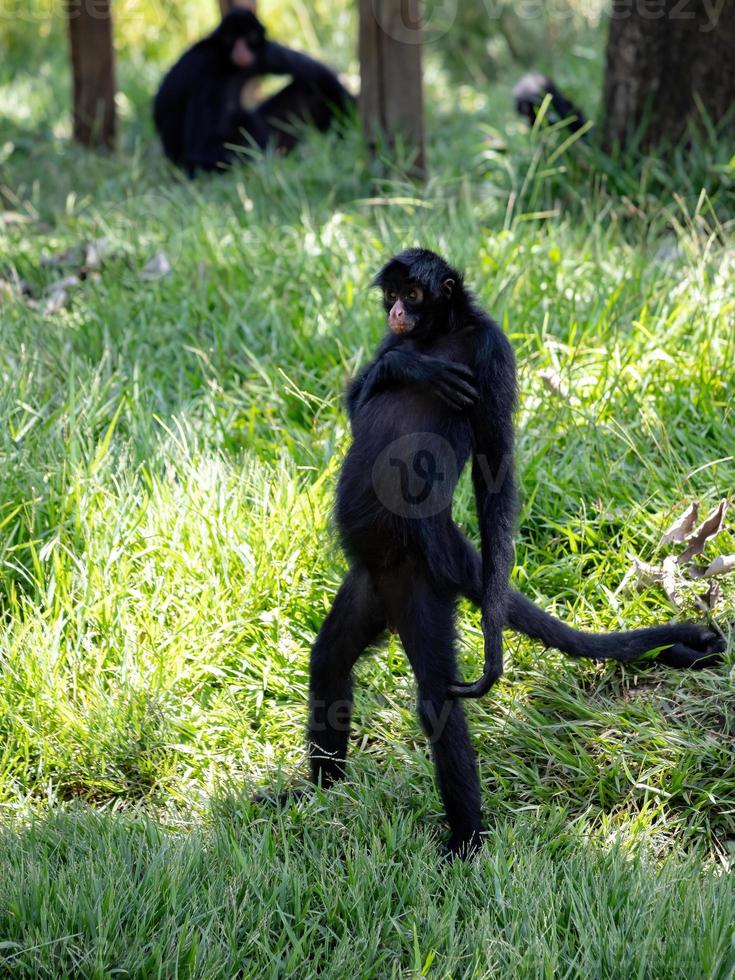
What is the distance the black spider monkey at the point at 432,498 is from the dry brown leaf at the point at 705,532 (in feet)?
2.86

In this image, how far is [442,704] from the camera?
9.25 ft

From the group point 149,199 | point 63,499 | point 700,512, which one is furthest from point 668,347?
point 149,199

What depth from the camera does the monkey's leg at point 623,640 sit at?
3.18m

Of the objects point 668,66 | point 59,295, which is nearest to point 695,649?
point 59,295

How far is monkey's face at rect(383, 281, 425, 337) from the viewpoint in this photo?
2.82 metres

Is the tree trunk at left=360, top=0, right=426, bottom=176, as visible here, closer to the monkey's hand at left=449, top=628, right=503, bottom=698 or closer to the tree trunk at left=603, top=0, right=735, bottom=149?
the tree trunk at left=603, top=0, right=735, bottom=149

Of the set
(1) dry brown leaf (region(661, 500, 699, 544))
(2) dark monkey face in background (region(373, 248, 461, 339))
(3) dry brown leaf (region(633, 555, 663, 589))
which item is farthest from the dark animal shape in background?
(2) dark monkey face in background (region(373, 248, 461, 339))

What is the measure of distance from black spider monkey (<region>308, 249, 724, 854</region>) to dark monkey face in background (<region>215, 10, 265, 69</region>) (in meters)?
5.77

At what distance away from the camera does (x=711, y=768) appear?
10.1 ft

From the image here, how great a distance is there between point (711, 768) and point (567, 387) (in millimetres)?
1630

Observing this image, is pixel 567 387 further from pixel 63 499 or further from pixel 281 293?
pixel 63 499

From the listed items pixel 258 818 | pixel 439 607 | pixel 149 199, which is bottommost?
pixel 258 818

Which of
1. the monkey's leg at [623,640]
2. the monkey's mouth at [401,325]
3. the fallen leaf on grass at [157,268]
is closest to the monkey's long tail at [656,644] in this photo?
the monkey's leg at [623,640]

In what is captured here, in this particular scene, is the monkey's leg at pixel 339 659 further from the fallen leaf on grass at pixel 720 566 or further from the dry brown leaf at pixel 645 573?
the fallen leaf on grass at pixel 720 566
